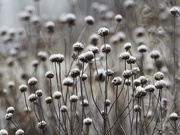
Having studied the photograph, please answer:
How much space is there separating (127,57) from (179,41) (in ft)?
5.00

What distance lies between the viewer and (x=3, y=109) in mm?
2670

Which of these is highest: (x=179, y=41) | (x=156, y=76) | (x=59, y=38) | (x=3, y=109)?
(x=59, y=38)

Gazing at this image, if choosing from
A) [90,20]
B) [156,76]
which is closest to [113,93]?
[90,20]

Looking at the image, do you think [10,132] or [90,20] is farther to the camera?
[10,132]

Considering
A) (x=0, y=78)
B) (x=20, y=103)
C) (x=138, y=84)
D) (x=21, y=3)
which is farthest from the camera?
(x=21, y=3)

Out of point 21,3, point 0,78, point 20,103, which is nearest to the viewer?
point 20,103

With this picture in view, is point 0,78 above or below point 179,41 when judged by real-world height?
below

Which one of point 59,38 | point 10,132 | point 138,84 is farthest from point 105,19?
point 138,84

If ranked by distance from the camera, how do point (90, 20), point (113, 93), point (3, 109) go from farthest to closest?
1. point (3, 109)
2. point (113, 93)
3. point (90, 20)

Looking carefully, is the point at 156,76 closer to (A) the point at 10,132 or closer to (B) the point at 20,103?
(A) the point at 10,132

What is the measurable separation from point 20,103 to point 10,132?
59 centimetres

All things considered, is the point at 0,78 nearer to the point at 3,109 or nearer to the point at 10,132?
the point at 3,109

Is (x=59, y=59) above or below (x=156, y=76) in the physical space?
above

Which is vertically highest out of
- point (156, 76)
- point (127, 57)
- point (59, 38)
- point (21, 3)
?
point (21, 3)
